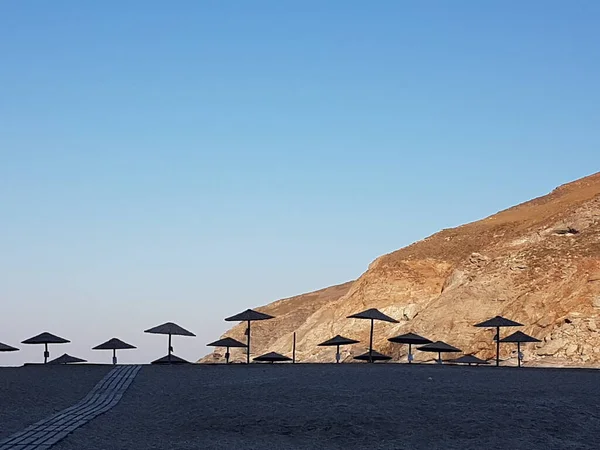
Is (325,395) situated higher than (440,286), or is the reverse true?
(440,286)

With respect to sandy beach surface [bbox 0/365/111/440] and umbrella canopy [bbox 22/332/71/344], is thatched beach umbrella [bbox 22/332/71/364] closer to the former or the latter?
umbrella canopy [bbox 22/332/71/344]

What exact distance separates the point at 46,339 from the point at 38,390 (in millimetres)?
15966

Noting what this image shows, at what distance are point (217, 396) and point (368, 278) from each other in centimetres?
4881

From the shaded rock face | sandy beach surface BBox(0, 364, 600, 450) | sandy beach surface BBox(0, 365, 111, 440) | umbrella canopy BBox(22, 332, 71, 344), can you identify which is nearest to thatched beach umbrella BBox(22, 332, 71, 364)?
umbrella canopy BBox(22, 332, 71, 344)

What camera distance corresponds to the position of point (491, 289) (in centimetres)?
5747

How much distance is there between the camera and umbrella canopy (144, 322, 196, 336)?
3903cm

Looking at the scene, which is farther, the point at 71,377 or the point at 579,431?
the point at 71,377

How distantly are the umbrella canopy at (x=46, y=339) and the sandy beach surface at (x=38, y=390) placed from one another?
6.88m

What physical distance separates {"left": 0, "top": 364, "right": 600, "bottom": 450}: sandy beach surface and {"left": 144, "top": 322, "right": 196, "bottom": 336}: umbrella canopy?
11.5 m

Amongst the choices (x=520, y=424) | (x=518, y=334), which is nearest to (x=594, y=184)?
(x=518, y=334)

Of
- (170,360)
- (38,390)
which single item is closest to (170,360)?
(170,360)

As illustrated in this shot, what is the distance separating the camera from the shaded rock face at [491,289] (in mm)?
51125

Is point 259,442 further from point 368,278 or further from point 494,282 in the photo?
point 368,278

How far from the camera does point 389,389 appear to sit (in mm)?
22062
